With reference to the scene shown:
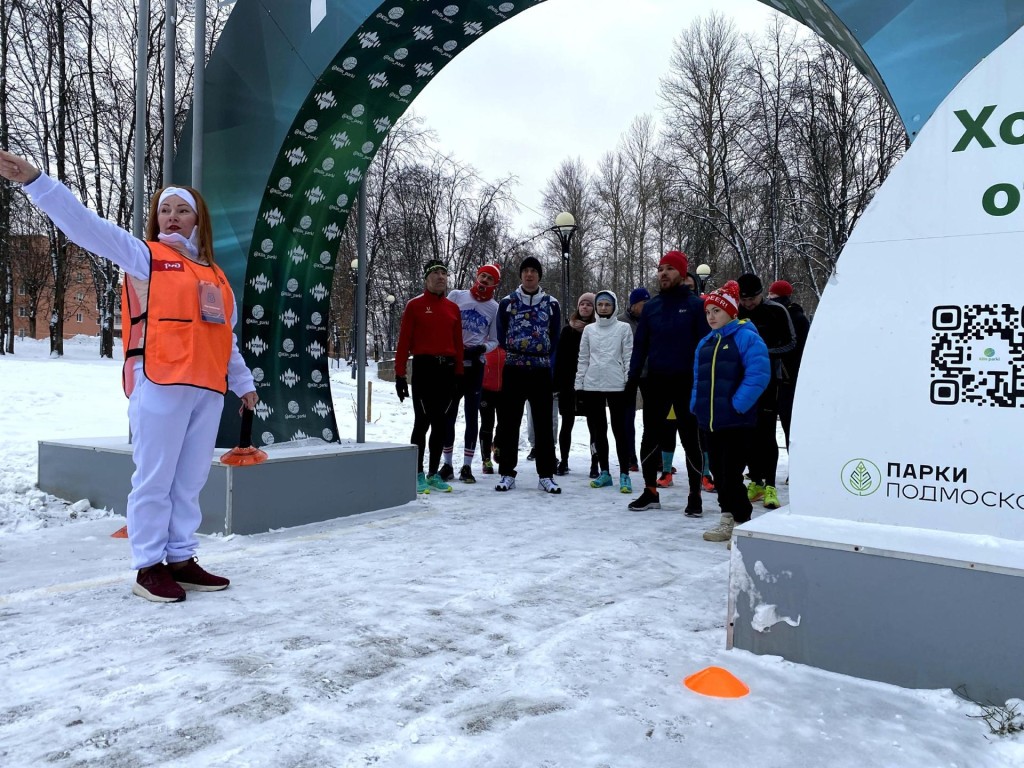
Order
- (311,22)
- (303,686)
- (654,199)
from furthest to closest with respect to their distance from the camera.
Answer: (654,199), (311,22), (303,686)

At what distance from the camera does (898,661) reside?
233 cm

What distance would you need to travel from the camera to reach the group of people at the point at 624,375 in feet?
14.8

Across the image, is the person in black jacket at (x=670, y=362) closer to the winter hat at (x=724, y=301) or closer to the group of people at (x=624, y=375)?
the group of people at (x=624, y=375)

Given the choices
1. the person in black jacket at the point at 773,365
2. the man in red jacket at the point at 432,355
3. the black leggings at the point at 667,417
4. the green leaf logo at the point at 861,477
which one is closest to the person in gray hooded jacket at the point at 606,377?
the black leggings at the point at 667,417

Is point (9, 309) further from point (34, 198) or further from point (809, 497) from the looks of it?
point (809, 497)

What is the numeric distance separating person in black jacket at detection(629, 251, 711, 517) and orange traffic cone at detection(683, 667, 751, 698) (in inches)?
123

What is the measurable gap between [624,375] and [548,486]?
1188 mm

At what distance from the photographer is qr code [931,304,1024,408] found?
8.07 ft

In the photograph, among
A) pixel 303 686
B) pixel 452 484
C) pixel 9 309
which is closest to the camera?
pixel 303 686

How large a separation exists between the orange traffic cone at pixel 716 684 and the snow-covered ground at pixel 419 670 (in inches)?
1.5

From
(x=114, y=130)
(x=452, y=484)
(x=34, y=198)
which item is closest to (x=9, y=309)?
(x=114, y=130)

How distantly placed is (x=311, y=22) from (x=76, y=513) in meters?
3.66

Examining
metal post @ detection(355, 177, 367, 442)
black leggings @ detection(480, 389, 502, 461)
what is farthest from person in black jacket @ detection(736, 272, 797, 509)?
metal post @ detection(355, 177, 367, 442)

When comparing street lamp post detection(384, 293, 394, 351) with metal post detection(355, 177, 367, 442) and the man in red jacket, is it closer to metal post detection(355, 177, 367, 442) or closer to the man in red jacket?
the man in red jacket
